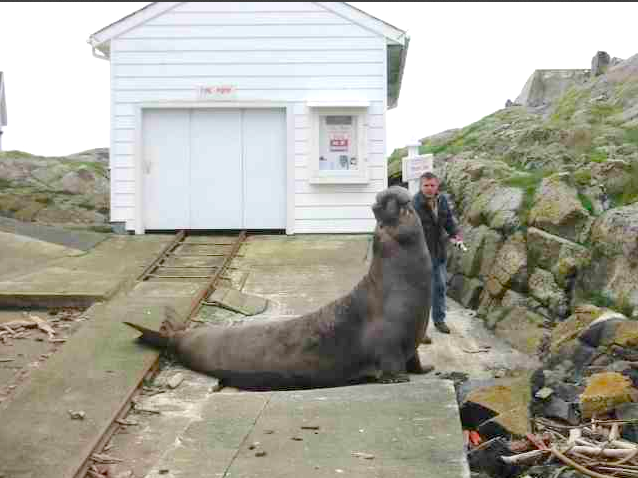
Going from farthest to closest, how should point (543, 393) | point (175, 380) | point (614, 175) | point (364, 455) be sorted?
point (614, 175) → point (175, 380) → point (543, 393) → point (364, 455)

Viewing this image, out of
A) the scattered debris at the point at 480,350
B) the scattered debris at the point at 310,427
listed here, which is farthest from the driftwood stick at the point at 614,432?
the scattered debris at the point at 480,350

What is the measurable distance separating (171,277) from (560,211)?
5.15 m

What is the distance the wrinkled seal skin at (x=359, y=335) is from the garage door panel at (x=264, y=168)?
6901 mm

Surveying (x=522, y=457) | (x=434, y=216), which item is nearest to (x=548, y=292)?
(x=434, y=216)

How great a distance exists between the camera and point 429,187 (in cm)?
839

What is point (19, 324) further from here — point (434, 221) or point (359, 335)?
point (434, 221)

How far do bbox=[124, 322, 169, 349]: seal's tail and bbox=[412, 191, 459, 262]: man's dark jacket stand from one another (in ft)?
9.80

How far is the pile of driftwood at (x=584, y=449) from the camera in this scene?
4535mm

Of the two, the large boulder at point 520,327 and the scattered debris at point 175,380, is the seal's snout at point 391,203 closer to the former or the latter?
the large boulder at point 520,327

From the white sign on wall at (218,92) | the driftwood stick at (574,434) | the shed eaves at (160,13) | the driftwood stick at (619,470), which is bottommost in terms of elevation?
the driftwood stick at (619,470)

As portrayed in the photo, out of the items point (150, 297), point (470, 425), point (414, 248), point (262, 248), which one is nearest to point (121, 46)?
point (262, 248)

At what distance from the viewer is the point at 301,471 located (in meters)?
4.36

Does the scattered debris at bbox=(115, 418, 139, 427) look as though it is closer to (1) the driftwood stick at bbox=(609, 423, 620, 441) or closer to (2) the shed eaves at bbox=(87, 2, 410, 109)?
(1) the driftwood stick at bbox=(609, 423, 620, 441)

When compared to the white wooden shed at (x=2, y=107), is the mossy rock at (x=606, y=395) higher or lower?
lower
